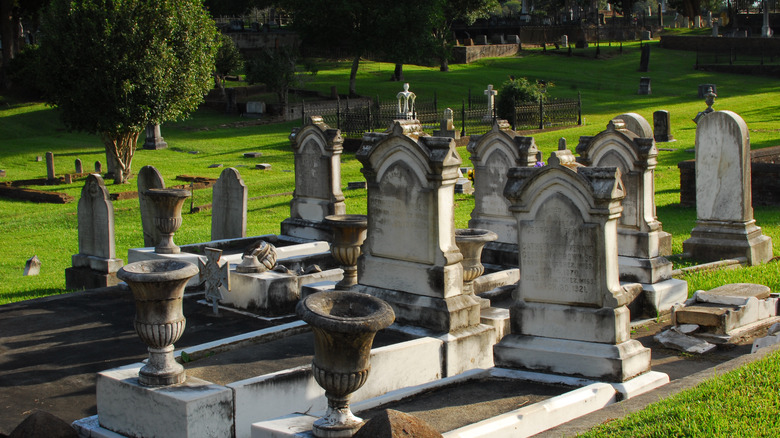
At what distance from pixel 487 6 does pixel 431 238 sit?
49.3m

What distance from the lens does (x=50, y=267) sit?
56.0 feet

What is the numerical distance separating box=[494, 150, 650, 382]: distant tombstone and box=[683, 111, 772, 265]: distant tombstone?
20.6ft

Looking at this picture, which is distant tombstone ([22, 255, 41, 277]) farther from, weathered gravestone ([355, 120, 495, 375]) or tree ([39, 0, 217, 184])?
tree ([39, 0, 217, 184])

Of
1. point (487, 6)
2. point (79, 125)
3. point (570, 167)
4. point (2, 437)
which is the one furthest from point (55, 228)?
point (487, 6)

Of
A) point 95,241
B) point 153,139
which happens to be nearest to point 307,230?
point 95,241

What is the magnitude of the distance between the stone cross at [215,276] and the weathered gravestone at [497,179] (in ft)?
13.4

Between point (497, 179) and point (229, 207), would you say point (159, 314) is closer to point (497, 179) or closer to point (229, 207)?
point (497, 179)

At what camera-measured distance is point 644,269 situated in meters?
11.6

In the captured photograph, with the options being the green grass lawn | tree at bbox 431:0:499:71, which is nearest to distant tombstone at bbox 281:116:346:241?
the green grass lawn

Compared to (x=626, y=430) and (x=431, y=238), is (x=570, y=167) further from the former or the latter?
(x=626, y=430)

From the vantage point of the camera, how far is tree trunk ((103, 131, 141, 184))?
2697 cm

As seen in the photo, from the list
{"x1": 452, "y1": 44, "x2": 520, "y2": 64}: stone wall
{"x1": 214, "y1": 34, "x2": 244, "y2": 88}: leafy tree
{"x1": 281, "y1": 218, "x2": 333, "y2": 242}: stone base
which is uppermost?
{"x1": 452, "y1": 44, "x2": 520, "y2": 64}: stone wall

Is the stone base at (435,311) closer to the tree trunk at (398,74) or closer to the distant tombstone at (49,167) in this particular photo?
the distant tombstone at (49,167)

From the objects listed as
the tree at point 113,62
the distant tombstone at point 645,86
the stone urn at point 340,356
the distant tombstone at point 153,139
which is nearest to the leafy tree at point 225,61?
the distant tombstone at point 153,139
